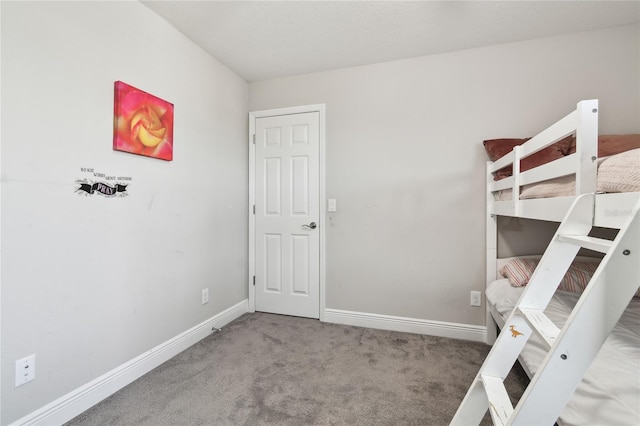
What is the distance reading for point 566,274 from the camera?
175cm

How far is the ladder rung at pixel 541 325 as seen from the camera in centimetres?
82

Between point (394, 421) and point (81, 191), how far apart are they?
1.98 metres

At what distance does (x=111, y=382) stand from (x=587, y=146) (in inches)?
99.5

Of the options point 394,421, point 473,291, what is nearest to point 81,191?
point 394,421

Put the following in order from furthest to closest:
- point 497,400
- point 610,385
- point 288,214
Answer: point 288,214, point 497,400, point 610,385

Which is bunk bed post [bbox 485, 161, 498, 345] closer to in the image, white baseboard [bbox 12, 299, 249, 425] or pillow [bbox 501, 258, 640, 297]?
pillow [bbox 501, 258, 640, 297]

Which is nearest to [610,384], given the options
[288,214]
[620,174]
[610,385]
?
[610,385]

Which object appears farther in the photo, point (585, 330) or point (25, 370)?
point (25, 370)

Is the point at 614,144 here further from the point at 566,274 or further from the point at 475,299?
the point at 475,299

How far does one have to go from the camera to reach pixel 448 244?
2395 millimetres

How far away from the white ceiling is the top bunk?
0.88 m

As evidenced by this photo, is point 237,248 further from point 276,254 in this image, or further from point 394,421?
point 394,421

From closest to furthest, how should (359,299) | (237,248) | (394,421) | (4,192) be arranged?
(4,192) → (394,421) → (359,299) → (237,248)

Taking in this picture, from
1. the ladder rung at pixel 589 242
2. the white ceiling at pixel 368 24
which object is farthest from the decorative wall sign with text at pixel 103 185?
the ladder rung at pixel 589 242
